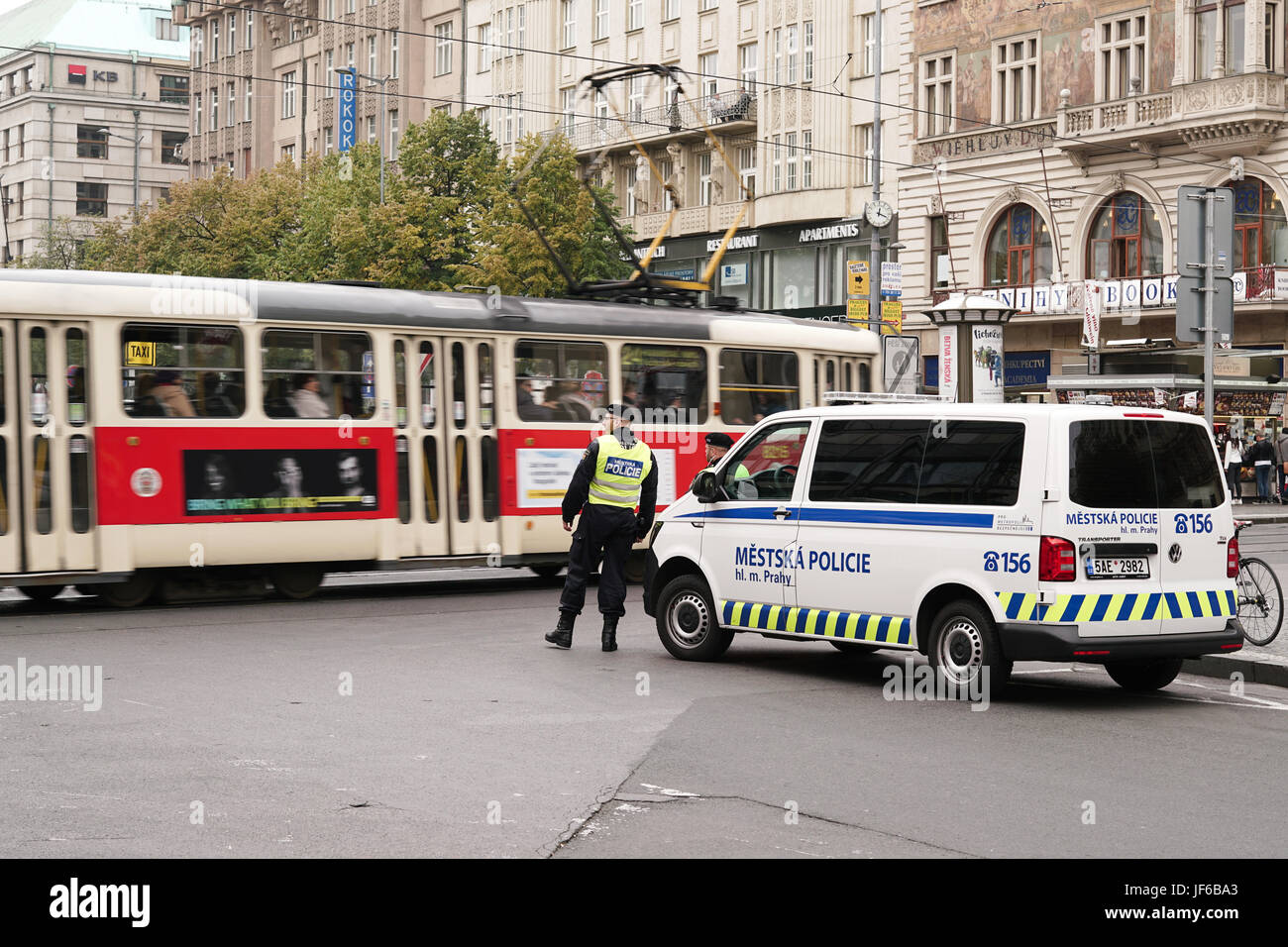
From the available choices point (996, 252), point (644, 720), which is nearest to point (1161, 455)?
point (644, 720)

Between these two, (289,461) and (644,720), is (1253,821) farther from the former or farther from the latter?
(289,461)

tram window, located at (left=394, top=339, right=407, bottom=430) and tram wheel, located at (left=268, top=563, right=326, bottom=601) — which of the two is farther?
tram window, located at (left=394, top=339, right=407, bottom=430)

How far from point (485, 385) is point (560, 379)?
105 centimetres

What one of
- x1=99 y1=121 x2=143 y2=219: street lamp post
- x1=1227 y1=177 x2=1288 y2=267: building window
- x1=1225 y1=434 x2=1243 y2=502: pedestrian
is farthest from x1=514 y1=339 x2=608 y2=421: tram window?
x1=99 y1=121 x2=143 y2=219: street lamp post

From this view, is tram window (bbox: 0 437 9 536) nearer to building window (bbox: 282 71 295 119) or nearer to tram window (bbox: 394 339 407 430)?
tram window (bbox: 394 339 407 430)

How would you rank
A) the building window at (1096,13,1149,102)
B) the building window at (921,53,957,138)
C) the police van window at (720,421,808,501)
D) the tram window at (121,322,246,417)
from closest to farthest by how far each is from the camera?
the police van window at (720,421,808,501) < the tram window at (121,322,246,417) < the building window at (1096,13,1149,102) < the building window at (921,53,957,138)

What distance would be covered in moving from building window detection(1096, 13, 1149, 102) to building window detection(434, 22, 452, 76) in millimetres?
33585

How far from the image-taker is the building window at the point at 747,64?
53.4 meters

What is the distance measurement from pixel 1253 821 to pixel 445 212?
147 feet

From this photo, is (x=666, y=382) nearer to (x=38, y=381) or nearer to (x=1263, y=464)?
(x=38, y=381)

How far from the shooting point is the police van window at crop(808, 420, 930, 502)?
11.3m

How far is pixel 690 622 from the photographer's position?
510 inches

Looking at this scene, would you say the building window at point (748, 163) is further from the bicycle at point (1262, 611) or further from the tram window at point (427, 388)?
the bicycle at point (1262, 611)
